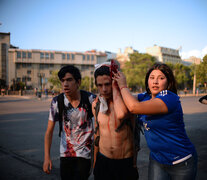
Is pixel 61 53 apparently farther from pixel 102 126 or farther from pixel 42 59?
pixel 102 126

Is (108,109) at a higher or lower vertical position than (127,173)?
higher

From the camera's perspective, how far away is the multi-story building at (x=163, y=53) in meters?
92.7

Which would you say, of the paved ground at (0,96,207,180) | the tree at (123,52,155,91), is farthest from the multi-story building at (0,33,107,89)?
the paved ground at (0,96,207,180)

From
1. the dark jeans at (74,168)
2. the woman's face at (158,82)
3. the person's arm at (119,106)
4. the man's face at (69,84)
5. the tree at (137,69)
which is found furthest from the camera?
the tree at (137,69)

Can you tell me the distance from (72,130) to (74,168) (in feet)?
1.51

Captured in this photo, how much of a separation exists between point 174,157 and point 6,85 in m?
75.8

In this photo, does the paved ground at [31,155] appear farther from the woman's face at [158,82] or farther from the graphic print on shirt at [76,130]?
Answer: the woman's face at [158,82]

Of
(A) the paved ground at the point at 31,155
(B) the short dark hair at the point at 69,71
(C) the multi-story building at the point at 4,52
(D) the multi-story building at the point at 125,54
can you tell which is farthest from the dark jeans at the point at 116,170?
(D) the multi-story building at the point at 125,54

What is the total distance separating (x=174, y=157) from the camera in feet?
6.36

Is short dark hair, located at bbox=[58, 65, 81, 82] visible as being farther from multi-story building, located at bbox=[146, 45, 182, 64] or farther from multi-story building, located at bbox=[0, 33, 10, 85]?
multi-story building, located at bbox=[146, 45, 182, 64]

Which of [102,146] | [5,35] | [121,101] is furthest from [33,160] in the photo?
[5,35]

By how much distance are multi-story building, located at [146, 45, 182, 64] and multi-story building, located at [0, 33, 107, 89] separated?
26.7 meters

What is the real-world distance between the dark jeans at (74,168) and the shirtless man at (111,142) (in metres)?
0.33

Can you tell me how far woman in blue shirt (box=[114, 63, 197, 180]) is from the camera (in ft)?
6.11
